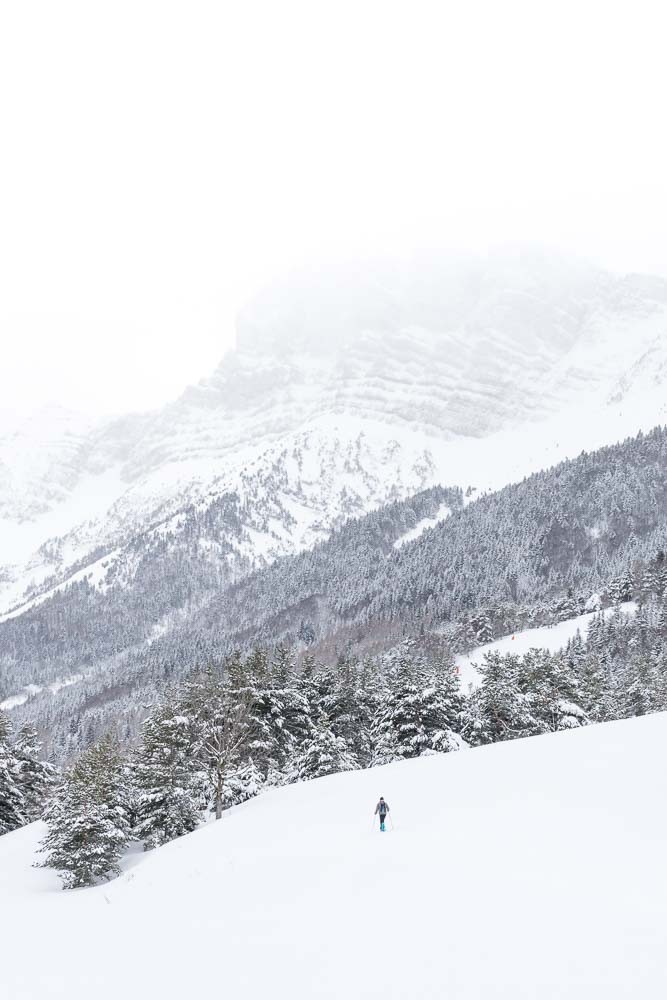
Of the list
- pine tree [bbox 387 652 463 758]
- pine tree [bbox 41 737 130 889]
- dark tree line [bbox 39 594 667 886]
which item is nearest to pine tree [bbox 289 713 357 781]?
dark tree line [bbox 39 594 667 886]

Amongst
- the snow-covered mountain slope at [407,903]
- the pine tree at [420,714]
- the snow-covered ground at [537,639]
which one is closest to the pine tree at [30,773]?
the snow-covered mountain slope at [407,903]

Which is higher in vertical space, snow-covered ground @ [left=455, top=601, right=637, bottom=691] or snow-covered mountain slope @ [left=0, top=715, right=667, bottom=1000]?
snow-covered mountain slope @ [left=0, top=715, right=667, bottom=1000]

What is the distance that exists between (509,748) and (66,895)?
2013cm

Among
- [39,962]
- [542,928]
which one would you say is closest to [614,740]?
[542,928]

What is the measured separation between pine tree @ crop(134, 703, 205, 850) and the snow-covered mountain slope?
8472 mm

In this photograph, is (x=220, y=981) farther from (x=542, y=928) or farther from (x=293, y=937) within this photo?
(x=542, y=928)

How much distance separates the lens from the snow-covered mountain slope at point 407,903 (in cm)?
1171

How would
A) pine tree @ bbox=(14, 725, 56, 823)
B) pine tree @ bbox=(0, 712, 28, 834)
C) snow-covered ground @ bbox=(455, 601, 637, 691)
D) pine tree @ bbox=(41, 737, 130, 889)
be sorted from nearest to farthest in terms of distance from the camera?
pine tree @ bbox=(41, 737, 130, 889)
pine tree @ bbox=(0, 712, 28, 834)
pine tree @ bbox=(14, 725, 56, 823)
snow-covered ground @ bbox=(455, 601, 637, 691)

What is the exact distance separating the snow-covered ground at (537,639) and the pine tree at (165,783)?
9241 centimetres

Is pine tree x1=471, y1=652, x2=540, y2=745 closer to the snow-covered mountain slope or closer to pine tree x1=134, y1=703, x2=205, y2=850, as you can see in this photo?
the snow-covered mountain slope

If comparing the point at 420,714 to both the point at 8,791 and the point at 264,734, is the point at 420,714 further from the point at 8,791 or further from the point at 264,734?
the point at 8,791

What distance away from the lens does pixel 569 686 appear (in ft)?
161

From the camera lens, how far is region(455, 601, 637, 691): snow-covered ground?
131m

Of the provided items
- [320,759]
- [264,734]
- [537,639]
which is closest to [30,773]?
[264,734]
